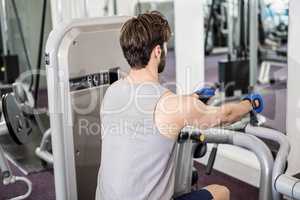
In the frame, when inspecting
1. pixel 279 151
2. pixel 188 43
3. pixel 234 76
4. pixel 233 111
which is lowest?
pixel 234 76

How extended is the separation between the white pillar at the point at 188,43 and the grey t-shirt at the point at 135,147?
6.90 ft

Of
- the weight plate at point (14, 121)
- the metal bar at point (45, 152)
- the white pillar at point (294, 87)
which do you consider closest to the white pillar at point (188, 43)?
the white pillar at point (294, 87)

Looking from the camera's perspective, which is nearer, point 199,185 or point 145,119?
point 145,119

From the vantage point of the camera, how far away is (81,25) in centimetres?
202

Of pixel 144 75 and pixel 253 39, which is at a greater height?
pixel 144 75

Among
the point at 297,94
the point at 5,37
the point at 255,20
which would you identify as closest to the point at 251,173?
the point at 297,94

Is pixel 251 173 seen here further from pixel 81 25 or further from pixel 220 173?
pixel 81 25

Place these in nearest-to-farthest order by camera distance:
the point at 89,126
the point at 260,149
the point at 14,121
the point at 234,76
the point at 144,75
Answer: the point at 144,75, the point at 260,149, the point at 89,126, the point at 14,121, the point at 234,76

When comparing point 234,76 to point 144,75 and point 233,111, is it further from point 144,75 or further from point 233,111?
point 144,75

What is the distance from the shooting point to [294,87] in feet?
9.13

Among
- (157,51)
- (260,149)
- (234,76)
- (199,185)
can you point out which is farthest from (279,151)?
(234,76)

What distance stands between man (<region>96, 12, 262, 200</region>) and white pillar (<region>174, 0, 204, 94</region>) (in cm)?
202

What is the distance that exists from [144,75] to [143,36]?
0.50 feet

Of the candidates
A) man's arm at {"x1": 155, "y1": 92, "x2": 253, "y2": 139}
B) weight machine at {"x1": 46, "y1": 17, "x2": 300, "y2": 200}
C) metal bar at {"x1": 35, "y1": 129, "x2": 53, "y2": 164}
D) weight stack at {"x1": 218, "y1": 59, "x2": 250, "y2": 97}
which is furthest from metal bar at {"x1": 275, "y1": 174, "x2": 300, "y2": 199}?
weight stack at {"x1": 218, "y1": 59, "x2": 250, "y2": 97}
